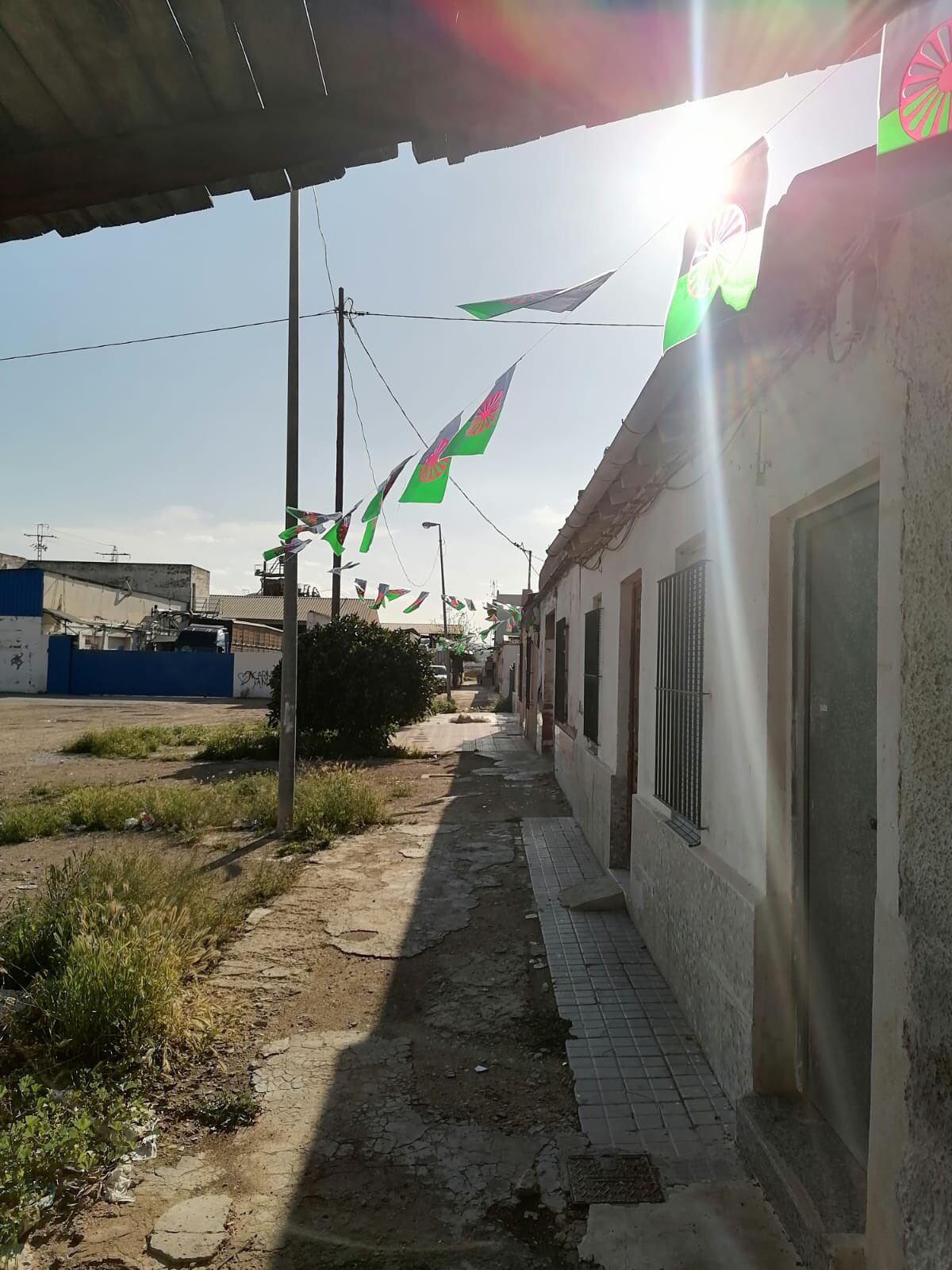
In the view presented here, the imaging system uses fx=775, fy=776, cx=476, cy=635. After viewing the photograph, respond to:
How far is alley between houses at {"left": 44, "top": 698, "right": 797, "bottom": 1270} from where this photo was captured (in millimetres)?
2227

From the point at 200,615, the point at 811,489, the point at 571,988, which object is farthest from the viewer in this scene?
the point at 200,615

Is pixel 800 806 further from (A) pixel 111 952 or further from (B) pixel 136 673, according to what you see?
(B) pixel 136 673

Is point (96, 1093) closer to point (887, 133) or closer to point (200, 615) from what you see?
point (887, 133)

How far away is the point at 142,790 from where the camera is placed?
28.9 feet

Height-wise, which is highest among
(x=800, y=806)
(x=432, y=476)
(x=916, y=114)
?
(x=432, y=476)

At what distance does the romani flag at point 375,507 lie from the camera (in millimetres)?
6305

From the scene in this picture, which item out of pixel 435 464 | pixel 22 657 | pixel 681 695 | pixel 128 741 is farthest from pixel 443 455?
pixel 22 657

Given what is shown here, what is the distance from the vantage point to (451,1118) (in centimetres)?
289

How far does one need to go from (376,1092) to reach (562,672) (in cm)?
757

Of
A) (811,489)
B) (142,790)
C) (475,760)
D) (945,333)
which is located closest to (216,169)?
(945,333)

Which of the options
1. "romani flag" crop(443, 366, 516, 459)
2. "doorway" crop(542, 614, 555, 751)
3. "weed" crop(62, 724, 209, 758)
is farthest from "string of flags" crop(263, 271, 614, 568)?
"weed" crop(62, 724, 209, 758)

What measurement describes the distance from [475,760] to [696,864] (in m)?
9.69

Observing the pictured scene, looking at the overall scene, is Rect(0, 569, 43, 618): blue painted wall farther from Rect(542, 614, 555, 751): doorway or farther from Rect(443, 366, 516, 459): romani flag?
Rect(443, 366, 516, 459): romani flag

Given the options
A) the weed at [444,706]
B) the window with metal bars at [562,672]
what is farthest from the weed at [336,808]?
the weed at [444,706]
